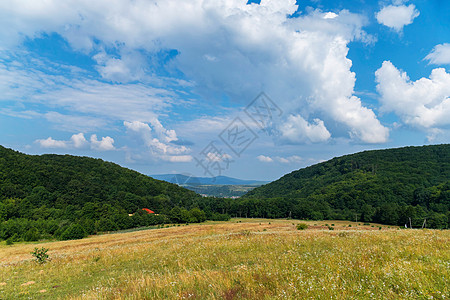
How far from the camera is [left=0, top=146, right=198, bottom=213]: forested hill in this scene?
114m

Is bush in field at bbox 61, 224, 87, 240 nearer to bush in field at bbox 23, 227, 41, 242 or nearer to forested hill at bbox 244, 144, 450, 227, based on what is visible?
bush in field at bbox 23, 227, 41, 242

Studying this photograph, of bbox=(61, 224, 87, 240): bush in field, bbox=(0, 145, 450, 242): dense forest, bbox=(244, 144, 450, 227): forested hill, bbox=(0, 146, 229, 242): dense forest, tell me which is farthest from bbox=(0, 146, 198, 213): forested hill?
bbox=(244, 144, 450, 227): forested hill

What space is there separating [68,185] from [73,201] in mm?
13303

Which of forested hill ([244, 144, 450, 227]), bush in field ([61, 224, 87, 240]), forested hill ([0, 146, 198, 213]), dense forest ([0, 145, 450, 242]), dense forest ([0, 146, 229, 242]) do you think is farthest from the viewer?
forested hill ([0, 146, 198, 213])

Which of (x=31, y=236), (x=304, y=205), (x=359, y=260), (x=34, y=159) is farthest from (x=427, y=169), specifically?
(x=34, y=159)

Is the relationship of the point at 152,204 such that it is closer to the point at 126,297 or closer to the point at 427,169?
the point at 126,297

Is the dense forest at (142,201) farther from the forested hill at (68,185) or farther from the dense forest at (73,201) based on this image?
the forested hill at (68,185)

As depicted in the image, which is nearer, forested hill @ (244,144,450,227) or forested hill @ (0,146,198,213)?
forested hill @ (244,144,450,227)

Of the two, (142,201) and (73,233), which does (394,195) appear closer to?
(142,201)

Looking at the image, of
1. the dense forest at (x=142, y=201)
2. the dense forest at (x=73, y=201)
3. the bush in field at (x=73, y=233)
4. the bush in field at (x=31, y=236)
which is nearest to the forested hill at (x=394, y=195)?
the dense forest at (x=142, y=201)

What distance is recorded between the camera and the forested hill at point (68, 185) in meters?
114

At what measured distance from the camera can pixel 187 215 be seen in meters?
112

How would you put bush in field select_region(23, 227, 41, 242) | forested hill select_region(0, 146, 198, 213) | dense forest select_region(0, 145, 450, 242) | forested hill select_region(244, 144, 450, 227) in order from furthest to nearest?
forested hill select_region(0, 146, 198, 213), forested hill select_region(244, 144, 450, 227), dense forest select_region(0, 145, 450, 242), bush in field select_region(23, 227, 41, 242)

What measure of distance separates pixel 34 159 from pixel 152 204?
8521cm
